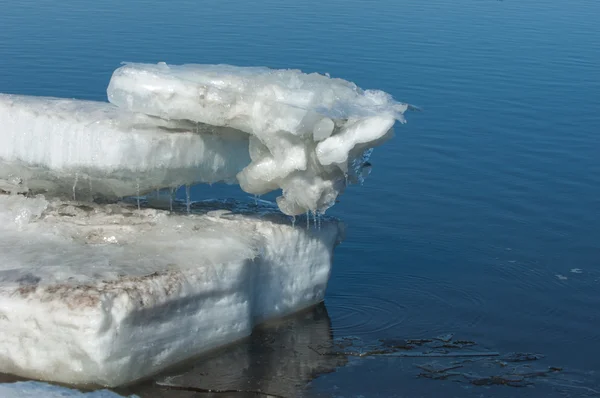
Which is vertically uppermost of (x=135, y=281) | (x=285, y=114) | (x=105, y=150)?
(x=285, y=114)

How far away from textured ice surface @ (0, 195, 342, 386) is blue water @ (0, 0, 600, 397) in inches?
34.0

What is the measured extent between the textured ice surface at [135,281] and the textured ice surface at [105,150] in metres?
0.27

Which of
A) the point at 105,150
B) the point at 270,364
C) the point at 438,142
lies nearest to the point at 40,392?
the point at 270,364

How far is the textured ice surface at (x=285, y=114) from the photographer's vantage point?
23.9 feet

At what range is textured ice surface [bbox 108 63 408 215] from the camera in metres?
7.29

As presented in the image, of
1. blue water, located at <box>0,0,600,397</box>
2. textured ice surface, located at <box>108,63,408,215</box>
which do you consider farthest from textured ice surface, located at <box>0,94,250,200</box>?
blue water, located at <box>0,0,600,397</box>

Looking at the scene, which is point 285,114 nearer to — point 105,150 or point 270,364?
point 105,150

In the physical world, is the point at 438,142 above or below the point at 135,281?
above

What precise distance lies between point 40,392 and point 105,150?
2160mm

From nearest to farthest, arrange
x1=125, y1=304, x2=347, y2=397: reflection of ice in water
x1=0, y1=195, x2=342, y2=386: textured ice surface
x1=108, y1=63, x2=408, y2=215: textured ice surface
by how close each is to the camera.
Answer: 1. x1=0, y1=195, x2=342, y2=386: textured ice surface
2. x1=125, y1=304, x2=347, y2=397: reflection of ice in water
3. x1=108, y1=63, x2=408, y2=215: textured ice surface

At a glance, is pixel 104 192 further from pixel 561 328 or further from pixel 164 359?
pixel 561 328

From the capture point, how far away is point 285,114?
7328 millimetres

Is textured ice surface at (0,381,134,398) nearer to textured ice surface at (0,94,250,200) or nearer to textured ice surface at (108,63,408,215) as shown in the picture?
textured ice surface at (0,94,250,200)

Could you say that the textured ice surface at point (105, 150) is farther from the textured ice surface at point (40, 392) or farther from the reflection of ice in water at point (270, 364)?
the textured ice surface at point (40, 392)
